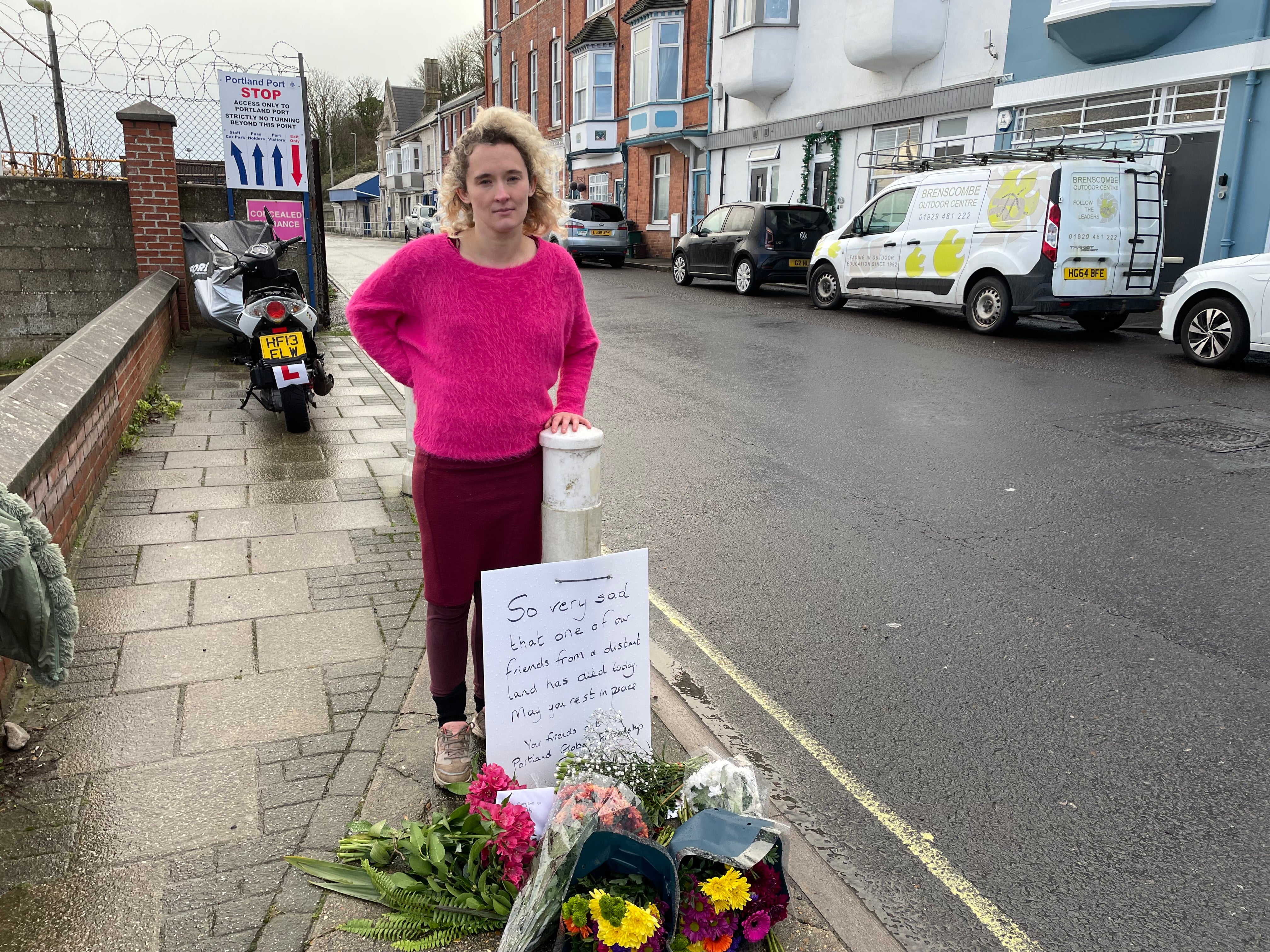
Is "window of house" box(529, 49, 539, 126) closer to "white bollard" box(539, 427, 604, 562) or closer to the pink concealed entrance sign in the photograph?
the pink concealed entrance sign

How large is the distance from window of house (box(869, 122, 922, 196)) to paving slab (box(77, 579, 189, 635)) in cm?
1736

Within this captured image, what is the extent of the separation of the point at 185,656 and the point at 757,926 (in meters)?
2.36

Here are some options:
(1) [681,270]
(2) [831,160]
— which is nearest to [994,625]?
(1) [681,270]

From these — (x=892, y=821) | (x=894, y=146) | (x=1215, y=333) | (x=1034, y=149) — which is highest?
(x=894, y=146)

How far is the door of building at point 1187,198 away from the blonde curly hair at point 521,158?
45.0 ft

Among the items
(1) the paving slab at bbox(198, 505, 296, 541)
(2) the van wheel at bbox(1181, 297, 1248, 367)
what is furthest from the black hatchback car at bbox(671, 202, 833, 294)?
(1) the paving slab at bbox(198, 505, 296, 541)

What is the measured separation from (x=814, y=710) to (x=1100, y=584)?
188 centimetres

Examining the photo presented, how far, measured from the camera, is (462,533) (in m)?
2.64

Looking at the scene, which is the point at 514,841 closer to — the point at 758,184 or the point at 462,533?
the point at 462,533

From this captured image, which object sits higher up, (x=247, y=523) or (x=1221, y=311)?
(x=1221, y=311)

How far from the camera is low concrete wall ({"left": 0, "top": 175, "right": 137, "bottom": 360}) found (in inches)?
372

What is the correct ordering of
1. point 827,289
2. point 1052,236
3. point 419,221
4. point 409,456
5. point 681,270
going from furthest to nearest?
1. point 419,221
2. point 681,270
3. point 827,289
4. point 1052,236
5. point 409,456

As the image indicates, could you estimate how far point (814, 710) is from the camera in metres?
3.40

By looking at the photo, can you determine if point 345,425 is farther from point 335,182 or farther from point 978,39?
point 335,182
